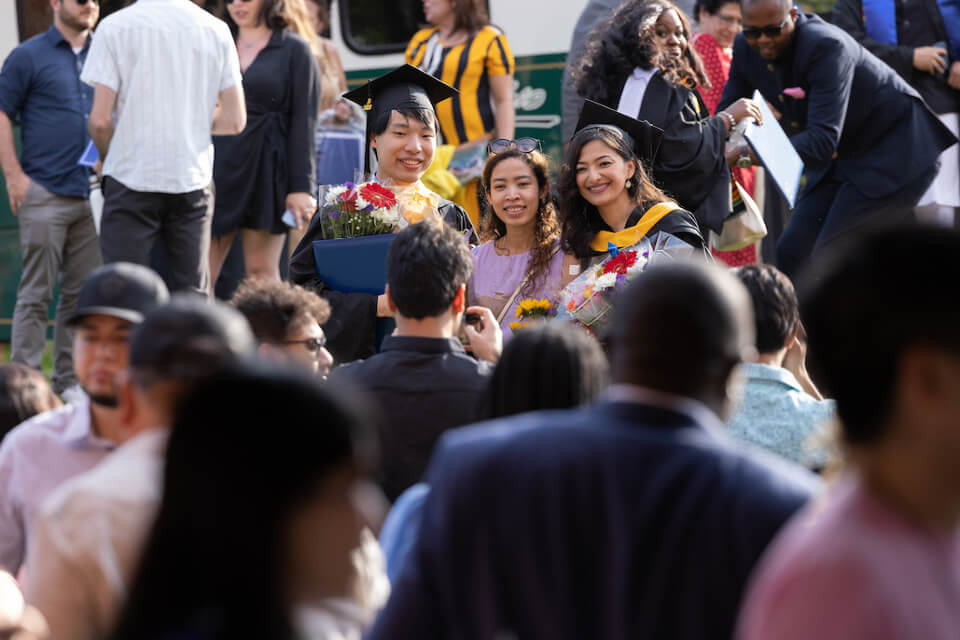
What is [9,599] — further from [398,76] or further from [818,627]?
[398,76]

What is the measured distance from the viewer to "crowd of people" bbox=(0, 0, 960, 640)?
1.53 m

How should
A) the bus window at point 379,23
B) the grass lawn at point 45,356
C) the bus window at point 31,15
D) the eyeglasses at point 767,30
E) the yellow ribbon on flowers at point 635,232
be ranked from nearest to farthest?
the yellow ribbon on flowers at point 635,232 < the eyeglasses at point 767,30 < the grass lawn at point 45,356 < the bus window at point 379,23 < the bus window at point 31,15

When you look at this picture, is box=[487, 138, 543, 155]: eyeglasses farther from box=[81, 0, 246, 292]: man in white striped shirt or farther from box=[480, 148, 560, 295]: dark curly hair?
box=[81, 0, 246, 292]: man in white striped shirt

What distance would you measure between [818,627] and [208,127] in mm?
5450

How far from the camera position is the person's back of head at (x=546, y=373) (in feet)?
8.43

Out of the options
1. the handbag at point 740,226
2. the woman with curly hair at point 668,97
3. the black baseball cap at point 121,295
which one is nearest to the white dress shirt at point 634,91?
the woman with curly hair at point 668,97

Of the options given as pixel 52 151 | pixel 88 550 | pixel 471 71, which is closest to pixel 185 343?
pixel 88 550

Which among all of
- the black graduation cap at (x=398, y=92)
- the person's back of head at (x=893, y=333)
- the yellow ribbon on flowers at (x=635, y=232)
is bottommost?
the yellow ribbon on flowers at (x=635, y=232)

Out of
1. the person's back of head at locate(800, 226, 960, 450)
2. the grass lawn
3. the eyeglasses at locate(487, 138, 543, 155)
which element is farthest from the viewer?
the grass lawn

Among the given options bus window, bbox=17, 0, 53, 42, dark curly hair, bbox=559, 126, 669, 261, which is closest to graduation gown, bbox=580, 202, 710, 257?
dark curly hair, bbox=559, 126, 669, 261

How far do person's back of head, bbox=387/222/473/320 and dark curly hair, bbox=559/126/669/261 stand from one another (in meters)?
1.53

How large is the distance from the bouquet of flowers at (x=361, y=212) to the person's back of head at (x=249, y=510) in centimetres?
343

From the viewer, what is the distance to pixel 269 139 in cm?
722

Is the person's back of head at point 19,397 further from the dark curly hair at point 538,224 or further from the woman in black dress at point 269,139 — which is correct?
the woman in black dress at point 269,139
